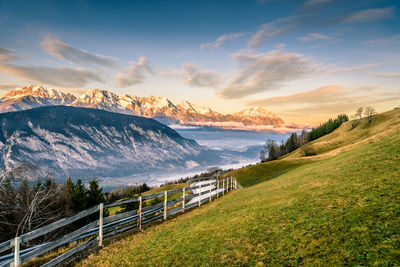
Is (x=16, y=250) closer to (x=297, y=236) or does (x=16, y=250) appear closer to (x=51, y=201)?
(x=297, y=236)

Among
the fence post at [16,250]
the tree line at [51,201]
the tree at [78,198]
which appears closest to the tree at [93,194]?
the tree line at [51,201]

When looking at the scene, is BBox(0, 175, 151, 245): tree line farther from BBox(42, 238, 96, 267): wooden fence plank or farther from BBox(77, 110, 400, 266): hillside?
BBox(77, 110, 400, 266): hillside

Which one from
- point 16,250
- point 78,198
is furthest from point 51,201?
point 16,250

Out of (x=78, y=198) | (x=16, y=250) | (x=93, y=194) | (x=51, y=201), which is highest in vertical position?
(x=16, y=250)

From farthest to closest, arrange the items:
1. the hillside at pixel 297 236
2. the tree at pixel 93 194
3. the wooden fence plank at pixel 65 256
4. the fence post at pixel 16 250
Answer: the tree at pixel 93 194 < the wooden fence plank at pixel 65 256 < the fence post at pixel 16 250 < the hillside at pixel 297 236

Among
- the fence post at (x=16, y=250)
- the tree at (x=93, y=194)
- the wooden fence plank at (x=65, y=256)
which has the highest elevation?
the fence post at (x=16, y=250)

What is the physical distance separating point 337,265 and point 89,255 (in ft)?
33.5

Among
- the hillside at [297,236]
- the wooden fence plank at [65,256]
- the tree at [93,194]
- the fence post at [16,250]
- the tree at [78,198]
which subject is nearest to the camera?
the hillside at [297,236]

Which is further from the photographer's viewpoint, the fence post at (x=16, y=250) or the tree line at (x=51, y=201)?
the tree line at (x=51, y=201)

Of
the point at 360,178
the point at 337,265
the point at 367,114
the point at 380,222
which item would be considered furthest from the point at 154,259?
the point at 367,114

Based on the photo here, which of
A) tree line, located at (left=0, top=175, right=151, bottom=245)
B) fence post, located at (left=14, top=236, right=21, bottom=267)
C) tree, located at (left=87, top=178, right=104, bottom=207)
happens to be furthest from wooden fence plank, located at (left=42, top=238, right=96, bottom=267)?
tree, located at (left=87, top=178, right=104, bottom=207)

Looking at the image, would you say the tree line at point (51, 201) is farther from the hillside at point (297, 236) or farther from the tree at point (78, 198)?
the hillside at point (297, 236)

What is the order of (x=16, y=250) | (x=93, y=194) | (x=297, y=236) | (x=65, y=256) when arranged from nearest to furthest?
(x=16, y=250)
(x=297, y=236)
(x=65, y=256)
(x=93, y=194)

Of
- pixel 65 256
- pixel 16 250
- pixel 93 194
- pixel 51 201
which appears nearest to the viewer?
pixel 16 250
